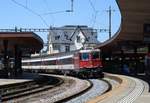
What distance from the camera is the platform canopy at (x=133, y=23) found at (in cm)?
2850

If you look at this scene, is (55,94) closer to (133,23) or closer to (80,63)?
(133,23)

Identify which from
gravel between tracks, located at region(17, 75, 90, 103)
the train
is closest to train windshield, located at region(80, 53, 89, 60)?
the train

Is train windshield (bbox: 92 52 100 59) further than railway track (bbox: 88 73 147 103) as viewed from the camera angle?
Yes

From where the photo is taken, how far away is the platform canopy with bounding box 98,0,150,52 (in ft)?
93.5

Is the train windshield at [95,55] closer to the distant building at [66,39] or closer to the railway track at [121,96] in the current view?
the railway track at [121,96]

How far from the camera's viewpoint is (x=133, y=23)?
40.9 meters

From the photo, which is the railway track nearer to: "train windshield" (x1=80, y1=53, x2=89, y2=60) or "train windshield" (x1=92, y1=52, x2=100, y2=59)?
"train windshield" (x1=80, y1=53, x2=89, y2=60)

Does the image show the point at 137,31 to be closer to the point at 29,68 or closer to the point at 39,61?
the point at 39,61

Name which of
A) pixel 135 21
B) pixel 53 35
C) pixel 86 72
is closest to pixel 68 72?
pixel 86 72

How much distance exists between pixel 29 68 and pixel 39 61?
10550mm

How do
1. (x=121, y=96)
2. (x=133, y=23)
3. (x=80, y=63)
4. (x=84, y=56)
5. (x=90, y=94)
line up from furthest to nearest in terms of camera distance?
1. (x=80, y=63)
2. (x=84, y=56)
3. (x=133, y=23)
4. (x=90, y=94)
5. (x=121, y=96)

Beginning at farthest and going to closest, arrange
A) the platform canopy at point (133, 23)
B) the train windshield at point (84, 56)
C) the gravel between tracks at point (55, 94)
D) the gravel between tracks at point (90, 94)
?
the train windshield at point (84, 56)
the platform canopy at point (133, 23)
the gravel between tracks at point (90, 94)
the gravel between tracks at point (55, 94)

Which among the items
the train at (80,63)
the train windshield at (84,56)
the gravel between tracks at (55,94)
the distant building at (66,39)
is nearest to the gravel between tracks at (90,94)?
the gravel between tracks at (55,94)

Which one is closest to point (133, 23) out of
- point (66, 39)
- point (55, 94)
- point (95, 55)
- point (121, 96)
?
point (95, 55)
